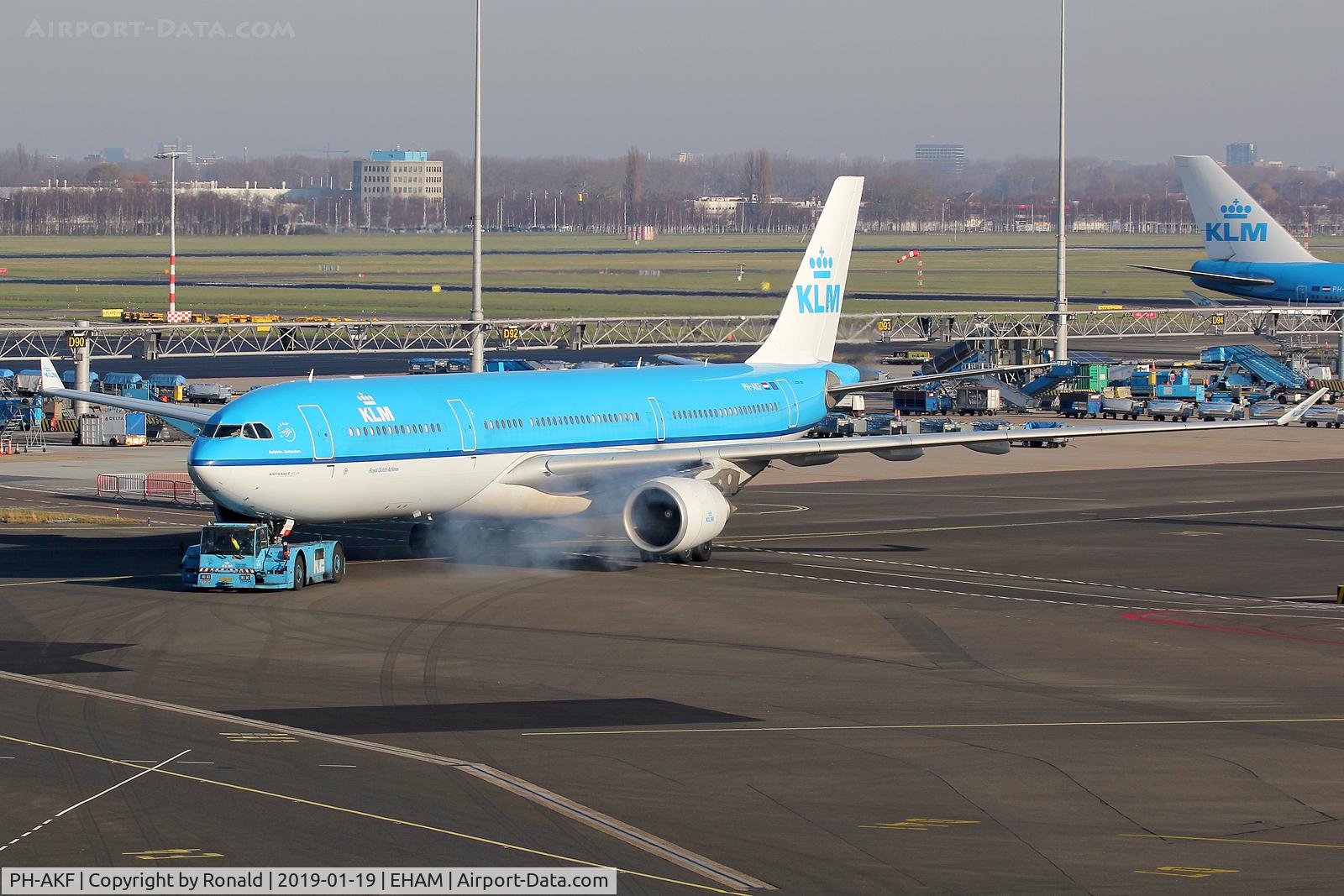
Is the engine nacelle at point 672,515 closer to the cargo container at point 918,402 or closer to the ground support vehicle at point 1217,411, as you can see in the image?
the ground support vehicle at point 1217,411

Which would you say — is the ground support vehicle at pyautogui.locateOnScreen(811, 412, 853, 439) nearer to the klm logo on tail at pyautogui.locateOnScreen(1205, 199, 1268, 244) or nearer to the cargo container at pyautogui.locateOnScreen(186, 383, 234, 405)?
the cargo container at pyautogui.locateOnScreen(186, 383, 234, 405)

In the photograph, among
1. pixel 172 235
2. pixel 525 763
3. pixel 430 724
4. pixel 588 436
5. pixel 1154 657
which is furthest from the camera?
pixel 172 235

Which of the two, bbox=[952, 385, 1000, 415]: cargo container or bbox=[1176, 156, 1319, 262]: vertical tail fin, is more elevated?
bbox=[1176, 156, 1319, 262]: vertical tail fin

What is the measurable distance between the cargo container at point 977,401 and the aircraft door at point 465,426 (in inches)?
2228

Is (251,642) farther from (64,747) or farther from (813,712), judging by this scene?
(813,712)

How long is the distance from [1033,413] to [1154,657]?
221 ft

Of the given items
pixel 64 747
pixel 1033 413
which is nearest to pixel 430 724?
pixel 64 747

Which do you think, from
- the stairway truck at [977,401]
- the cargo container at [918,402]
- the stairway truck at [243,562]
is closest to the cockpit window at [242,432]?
the stairway truck at [243,562]

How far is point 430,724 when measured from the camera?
29.9 m

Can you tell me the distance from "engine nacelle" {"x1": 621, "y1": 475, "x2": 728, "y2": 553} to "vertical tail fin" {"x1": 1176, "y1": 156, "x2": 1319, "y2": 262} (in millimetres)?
69604

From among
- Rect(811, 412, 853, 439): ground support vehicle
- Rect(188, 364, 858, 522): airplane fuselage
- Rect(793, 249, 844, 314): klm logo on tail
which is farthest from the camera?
Rect(811, 412, 853, 439): ground support vehicle

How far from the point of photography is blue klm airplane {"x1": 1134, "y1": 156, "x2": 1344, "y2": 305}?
355 feet

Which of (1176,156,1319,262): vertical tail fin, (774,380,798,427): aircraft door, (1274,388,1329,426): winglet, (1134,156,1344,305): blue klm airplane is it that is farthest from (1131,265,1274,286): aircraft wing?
(1274,388,1329,426): winglet

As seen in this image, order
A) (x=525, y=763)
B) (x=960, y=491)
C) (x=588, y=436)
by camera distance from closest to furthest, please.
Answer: (x=525, y=763) → (x=588, y=436) → (x=960, y=491)
